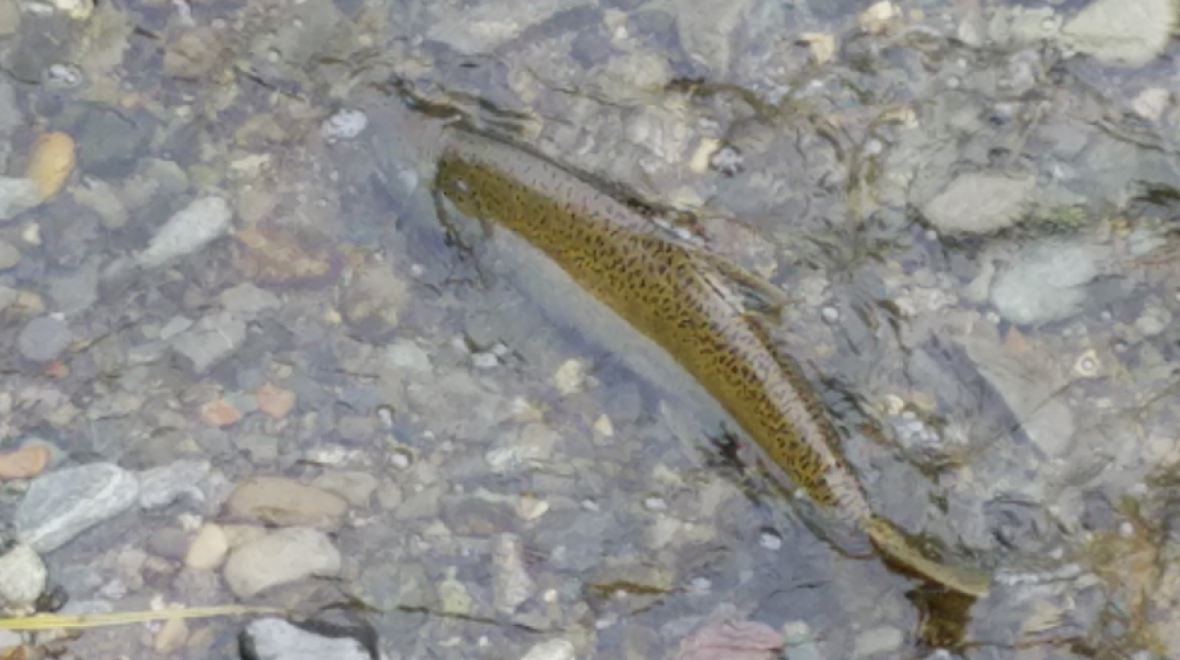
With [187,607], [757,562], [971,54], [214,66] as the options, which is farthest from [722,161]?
[187,607]

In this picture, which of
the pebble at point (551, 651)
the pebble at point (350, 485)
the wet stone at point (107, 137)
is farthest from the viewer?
the wet stone at point (107, 137)

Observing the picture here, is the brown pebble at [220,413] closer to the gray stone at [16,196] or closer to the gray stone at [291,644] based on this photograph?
the gray stone at [291,644]

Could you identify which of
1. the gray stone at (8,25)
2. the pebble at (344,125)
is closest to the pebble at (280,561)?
the pebble at (344,125)

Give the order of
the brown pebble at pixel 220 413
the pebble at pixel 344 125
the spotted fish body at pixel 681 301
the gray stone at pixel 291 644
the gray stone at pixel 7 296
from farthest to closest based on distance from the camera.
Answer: the pebble at pixel 344 125 → the gray stone at pixel 7 296 → the brown pebble at pixel 220 413 → the spotted fish body at pixel 681 301 → the gray stone at pixel 291 644

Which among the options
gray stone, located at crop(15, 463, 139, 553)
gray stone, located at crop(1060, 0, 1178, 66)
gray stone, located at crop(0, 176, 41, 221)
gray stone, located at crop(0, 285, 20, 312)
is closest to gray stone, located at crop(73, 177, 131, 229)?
gray stone, located at crop(0, 176, 41, 221)

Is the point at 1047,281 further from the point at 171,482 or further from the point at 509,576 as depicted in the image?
the point at 171,482

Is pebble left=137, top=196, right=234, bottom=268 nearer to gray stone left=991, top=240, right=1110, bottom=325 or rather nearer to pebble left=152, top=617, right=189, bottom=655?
pebble left=152, top=617, right=189, bottom=655

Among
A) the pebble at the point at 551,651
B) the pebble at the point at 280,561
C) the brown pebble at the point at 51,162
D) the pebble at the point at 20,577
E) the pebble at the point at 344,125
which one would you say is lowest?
the pebble at the point at 551,651
